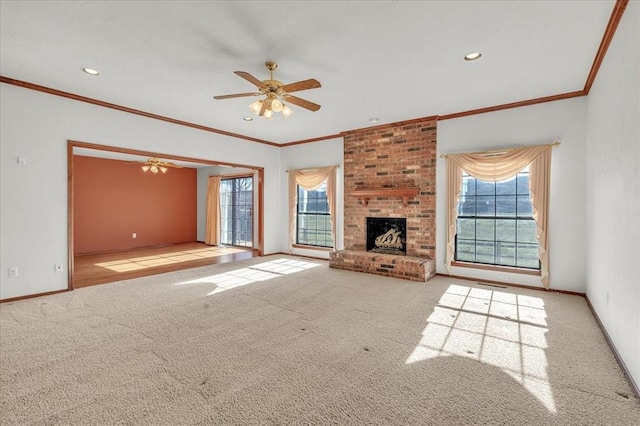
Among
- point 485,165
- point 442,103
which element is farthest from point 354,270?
point 442,103

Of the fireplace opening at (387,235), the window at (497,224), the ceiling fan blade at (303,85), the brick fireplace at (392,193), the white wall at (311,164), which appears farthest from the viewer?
the white wall at (311,164)

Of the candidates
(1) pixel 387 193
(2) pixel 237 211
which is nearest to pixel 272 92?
(1) pixel 387 193

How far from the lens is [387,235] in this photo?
19.1 ft

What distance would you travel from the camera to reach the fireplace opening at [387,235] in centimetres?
565

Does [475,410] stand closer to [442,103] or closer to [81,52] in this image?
[442,103]

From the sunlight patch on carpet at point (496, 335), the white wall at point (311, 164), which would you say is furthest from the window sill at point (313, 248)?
the sunlight patch on carpet at point (496, 335)

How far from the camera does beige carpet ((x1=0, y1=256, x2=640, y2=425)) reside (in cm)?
176

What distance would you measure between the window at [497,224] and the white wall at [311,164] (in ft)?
7.71

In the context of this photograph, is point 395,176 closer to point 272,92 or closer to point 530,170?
point 530,170

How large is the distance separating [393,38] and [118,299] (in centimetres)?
441

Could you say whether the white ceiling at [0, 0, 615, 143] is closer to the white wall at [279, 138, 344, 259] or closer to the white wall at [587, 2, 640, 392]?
the white wall at [587, 2, 640, 392]

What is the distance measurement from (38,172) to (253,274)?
10.8ft

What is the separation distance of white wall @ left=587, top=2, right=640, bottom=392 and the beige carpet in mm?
320

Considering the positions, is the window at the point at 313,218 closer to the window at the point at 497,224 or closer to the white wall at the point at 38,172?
the window at the point at 497,224
